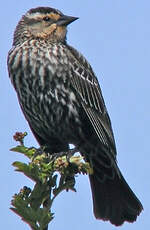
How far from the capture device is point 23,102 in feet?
16.0

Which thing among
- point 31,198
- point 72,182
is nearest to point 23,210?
point 31,198

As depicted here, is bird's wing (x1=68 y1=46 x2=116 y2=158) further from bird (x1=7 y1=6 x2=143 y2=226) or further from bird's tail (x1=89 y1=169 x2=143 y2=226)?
bird's tail (x1=89 y1=169 x2=143 y2=226)

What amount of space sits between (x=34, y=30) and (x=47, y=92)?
929 millimetres

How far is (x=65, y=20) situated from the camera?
211 inches

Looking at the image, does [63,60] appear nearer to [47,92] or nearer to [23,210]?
[47,92]

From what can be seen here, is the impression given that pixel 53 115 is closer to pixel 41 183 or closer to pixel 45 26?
pixel 45 26

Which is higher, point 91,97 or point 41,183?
point 91,97

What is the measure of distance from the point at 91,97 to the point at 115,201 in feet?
3.18

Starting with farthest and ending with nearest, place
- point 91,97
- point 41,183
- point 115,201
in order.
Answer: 1. point 91,97
2. point 115,201
3. point 41,183

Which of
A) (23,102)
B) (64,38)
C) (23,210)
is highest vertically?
(64,38)

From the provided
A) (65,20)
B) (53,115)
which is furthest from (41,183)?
(65,20)

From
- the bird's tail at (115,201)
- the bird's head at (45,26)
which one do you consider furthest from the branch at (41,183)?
the bird's head at (45,26)

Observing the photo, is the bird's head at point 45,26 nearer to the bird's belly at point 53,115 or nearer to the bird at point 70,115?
the bird at point 70,115

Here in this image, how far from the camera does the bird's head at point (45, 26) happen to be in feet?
17.6
